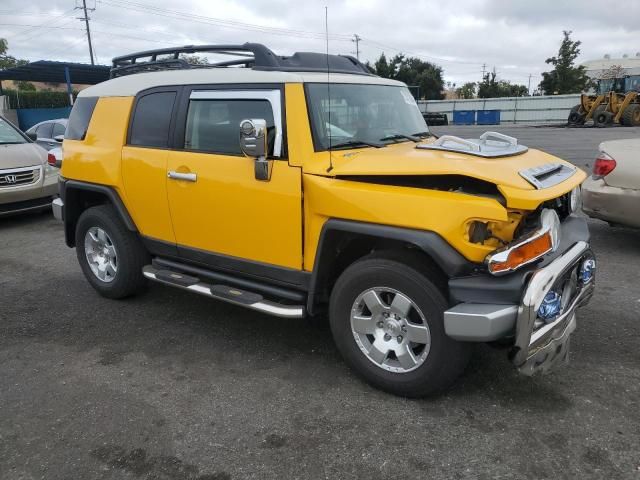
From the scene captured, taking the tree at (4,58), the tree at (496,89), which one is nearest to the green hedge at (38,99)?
the tree at (4,58)

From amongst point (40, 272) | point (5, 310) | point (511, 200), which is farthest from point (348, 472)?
point (40, 272)

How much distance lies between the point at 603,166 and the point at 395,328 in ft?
12.8

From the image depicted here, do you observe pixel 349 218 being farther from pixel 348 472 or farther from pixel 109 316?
pixel 109 316

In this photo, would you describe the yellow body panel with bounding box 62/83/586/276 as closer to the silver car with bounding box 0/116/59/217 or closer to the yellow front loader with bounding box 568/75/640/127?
the silver car with bounding box 0/116/59/217

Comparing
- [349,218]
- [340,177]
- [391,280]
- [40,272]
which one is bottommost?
[40,272]

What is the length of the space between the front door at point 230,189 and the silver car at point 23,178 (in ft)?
17.2

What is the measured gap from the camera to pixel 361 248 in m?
3.46

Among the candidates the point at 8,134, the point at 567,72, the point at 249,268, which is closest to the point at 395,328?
the point at 249,268

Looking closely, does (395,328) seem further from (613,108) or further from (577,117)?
(577,117)

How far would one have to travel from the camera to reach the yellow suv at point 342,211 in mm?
2805

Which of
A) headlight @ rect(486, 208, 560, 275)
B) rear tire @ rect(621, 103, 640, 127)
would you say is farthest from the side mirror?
rear tire @ rect(621, 103, 640, 127)

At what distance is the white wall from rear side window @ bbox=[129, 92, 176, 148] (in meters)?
36.2

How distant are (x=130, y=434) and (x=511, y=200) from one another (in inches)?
95.0

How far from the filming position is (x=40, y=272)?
5.96 m
